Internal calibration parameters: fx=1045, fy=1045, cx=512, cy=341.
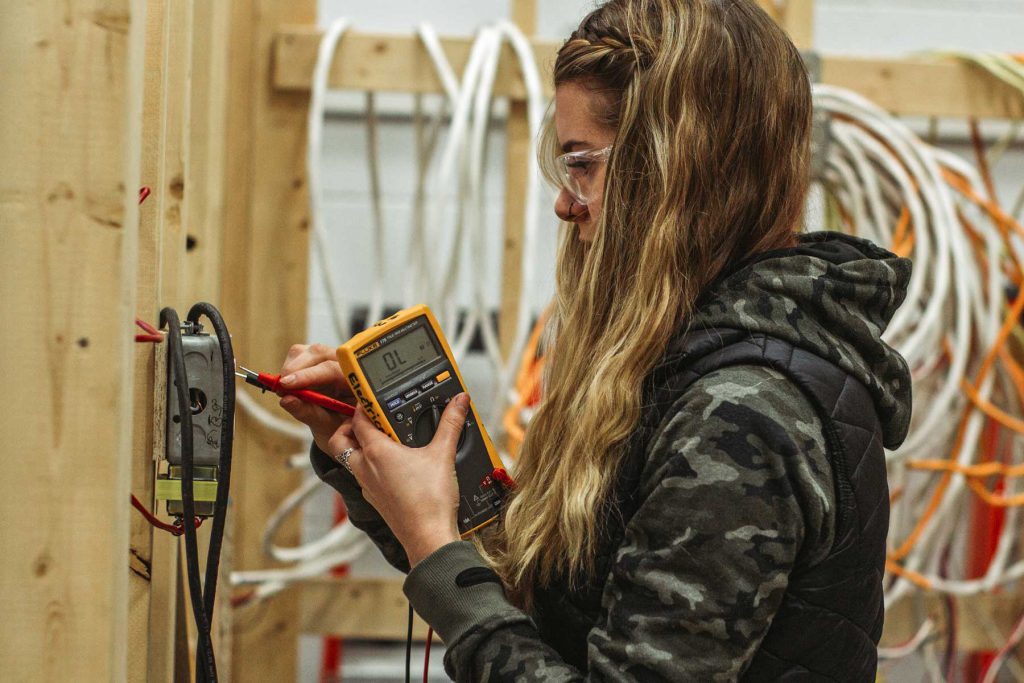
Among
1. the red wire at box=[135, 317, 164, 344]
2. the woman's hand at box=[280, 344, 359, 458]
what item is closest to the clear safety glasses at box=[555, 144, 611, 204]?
the woman's hand at box=[280, 344, 359, 458]

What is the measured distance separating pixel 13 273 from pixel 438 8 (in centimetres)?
192

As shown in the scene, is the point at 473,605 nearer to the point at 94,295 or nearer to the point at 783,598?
the point at 783,598

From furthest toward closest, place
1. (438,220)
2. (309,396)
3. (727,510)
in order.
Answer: (438,220) < (309,396) < (727,510)

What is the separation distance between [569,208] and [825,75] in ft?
4.83

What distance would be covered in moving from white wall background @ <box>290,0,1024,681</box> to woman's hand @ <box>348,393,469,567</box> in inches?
58.6

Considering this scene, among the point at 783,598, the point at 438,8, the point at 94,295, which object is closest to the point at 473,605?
the point at 783,598

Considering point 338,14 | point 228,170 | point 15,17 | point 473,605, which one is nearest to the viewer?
point 15,17

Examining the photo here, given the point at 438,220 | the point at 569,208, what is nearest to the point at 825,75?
the point at 438,220

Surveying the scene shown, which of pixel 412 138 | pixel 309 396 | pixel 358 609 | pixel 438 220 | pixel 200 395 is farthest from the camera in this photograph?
pixel 412 138

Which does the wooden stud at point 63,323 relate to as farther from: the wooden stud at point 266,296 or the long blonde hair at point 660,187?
the wooden stud at point 266,296

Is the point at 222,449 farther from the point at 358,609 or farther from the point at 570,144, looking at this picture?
the point at 358,609

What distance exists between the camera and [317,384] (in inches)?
44.3

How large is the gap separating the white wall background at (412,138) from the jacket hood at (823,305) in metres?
1.60

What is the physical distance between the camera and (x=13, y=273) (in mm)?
799
